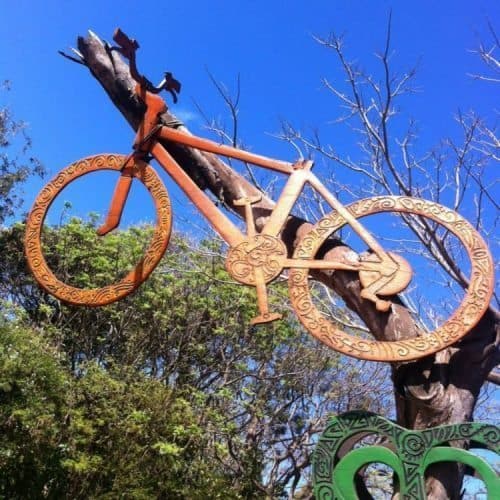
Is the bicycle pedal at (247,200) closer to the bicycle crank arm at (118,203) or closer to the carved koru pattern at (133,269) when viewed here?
the carved koru pattern at (133,269)

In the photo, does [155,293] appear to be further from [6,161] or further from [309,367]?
[6,161]

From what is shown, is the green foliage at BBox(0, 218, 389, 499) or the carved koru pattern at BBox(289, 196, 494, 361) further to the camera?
the green foliage at BBox(0, 218, 389, 499)

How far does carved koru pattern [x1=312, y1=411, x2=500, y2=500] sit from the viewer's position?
265 cm

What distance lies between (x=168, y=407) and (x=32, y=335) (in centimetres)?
195

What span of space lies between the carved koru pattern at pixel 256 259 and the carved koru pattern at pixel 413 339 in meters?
0.12

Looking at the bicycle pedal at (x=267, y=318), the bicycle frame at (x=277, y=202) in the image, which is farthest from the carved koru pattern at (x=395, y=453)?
the bicycle frame at (x=277, y=202)

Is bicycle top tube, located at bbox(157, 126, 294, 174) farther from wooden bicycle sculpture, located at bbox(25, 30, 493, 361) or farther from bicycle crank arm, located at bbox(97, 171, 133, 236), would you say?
bicycle crank arm, located at bbox(97, 171, 133, 236)

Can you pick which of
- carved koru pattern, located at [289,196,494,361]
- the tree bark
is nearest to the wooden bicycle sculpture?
carved koru pattern, located at [289,196,494,361]

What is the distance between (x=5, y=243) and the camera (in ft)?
30.4

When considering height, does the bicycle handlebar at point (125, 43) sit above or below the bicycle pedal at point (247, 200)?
above

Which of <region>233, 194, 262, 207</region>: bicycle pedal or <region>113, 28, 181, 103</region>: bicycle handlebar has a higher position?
<region>113, 28, 181, 103</region>: bicycle handlebar

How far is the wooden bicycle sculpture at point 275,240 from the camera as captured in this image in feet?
9.86

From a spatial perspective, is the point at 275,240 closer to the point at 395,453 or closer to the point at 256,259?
the point at 256,259

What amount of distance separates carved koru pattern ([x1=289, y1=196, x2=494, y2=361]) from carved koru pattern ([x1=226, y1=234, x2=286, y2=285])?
0.40 feet
